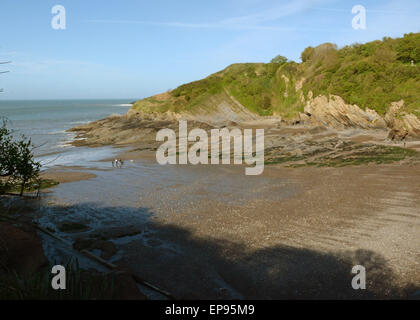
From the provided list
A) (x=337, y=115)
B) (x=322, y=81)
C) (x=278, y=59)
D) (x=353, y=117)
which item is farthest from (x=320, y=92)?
(x=278, y=59)

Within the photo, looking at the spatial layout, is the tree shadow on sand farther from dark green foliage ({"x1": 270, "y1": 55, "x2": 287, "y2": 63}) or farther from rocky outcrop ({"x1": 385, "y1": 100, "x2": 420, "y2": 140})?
dark green foliage ({"x1": 270, "y1": 55, "x2": 287, "y2": 63})

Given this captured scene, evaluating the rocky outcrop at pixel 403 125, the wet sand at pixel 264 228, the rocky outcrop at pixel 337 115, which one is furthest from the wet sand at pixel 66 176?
the rocky outcrop at pixel 337 115

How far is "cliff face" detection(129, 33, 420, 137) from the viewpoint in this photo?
32406 mm

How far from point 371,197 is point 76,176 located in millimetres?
20089

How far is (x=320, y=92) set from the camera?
1626 inches

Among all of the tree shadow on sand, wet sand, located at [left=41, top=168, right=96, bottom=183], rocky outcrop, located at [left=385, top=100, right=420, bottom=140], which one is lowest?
the tree shadow on sand

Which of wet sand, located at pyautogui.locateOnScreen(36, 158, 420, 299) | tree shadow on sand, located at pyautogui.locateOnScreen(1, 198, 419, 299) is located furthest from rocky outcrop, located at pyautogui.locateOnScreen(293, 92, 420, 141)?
tree shadow on sand, located at pyautogui.locateOnScreen(1, 198, 419, 299)

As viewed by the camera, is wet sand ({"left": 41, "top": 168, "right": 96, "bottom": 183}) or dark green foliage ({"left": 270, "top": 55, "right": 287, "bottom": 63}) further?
dark green foliage ({"left": 270, "top": 55, "right": 287, "bottom": 63})

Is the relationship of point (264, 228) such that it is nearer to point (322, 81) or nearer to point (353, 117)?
point (353, 117)

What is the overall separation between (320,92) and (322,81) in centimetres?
219

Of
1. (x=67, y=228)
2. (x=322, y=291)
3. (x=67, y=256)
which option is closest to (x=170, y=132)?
(x=67, y=228)
